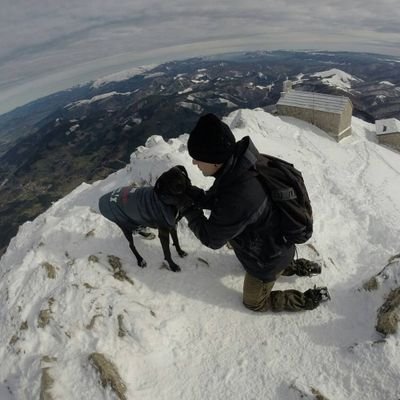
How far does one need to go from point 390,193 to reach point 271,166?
15230 mm

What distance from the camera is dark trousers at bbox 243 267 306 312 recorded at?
24.4ft

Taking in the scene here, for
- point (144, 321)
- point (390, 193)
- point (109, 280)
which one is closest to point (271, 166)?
point (144, 321)

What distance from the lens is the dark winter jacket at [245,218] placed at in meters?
5.82

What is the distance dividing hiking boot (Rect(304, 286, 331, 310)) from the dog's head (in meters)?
3.63

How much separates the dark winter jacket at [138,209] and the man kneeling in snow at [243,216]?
0.59 m

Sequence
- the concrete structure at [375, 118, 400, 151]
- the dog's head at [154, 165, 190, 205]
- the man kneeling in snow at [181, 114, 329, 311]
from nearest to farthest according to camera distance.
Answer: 1. the man kneeling in snow at [181, 114, 329, 311]
2. the dog's head at [154, 165, 190, 205]
3. the concrete structure at [375, 118, 400, 151]

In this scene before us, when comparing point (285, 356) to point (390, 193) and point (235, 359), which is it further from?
point (390, 193)

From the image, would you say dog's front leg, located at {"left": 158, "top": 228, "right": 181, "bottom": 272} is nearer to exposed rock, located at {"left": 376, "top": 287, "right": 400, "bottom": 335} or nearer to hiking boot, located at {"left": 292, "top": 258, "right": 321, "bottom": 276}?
hiking boot, located at {"left": 292, "top": 258, "right": 321, "bottom": 276}

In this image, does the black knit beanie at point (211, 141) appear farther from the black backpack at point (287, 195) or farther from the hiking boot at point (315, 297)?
the hiking boot at point (315, 297)

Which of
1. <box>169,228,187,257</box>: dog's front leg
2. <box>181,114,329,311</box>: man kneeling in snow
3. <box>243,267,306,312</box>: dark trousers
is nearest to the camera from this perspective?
<box>181,114,329,311</box>: man kneeling in snow

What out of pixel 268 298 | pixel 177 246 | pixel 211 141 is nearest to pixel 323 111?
pixel 177 246

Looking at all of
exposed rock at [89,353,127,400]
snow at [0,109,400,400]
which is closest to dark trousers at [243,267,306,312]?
snow at [0,109,400,400]

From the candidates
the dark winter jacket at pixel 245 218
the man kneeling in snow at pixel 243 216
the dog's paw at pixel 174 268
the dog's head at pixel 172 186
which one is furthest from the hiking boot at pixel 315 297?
the dog's head at pixel 172 186

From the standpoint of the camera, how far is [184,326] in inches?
303
